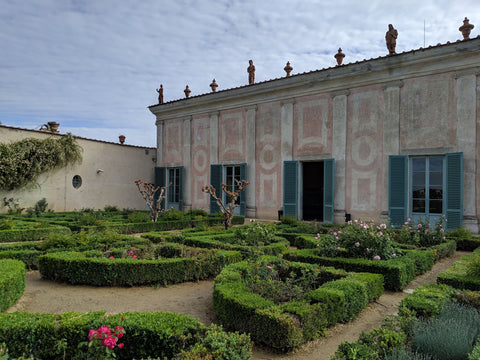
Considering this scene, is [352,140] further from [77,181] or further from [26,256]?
[77,181]

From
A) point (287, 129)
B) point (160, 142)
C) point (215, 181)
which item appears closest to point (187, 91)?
point (160, 142)

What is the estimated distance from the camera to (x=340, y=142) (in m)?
13.0

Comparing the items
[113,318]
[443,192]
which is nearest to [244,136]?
[443,192]

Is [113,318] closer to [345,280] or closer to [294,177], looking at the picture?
[345,280]

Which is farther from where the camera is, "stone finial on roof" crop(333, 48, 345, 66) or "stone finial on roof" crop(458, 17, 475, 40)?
"stone finial on roof" crop(333, 48, 345, 66)

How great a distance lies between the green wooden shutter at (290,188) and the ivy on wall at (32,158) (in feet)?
33.3

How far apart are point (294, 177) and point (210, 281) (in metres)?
8.28

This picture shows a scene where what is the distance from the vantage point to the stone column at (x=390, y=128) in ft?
38.9

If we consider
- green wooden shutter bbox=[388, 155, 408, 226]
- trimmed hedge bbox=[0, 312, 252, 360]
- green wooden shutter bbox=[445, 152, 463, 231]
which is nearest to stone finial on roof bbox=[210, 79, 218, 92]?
green wooden shutter bbox=[388, 155, 408, 226]

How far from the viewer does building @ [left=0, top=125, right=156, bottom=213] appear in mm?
15578

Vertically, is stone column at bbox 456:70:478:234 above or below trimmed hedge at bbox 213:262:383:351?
above

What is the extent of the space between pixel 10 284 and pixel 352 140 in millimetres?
11146

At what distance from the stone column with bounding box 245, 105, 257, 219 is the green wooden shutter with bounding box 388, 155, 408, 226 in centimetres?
555

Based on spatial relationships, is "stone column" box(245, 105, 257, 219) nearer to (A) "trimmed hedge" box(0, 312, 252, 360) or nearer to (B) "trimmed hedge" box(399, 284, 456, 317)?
(B) "trimmed hedge" box(399, 284, 456, 317)
